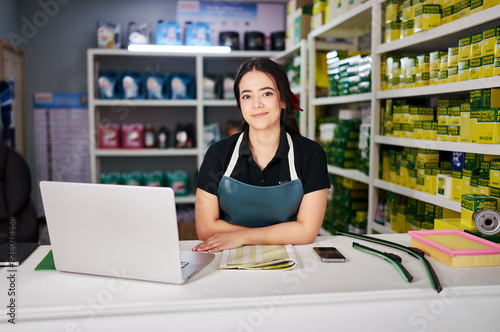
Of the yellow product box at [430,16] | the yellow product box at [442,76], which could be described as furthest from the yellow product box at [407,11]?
the yellow product box at [442,76]

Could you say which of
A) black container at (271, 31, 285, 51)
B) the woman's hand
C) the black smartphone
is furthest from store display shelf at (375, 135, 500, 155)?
black container at (271, 31, 285, 51)

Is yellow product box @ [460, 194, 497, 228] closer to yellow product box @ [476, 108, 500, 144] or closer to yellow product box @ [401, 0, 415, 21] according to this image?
yellow product box @ [476, 108, 500, 144]

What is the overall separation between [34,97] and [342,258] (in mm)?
4223

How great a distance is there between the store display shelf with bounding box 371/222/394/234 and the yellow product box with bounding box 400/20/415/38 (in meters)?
1.06

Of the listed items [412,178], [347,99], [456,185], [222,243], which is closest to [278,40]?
[347,99]

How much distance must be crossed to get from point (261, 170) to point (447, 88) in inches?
35.1

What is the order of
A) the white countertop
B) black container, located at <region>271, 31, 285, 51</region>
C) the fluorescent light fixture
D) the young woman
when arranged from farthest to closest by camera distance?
black container, located at <region>271, 31, 285, 51</region>
the fluorescent light fixture
the young woman
the white countertop

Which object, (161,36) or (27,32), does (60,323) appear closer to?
(161,36)

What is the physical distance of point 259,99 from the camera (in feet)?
6.20

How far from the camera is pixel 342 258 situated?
135 centimetres

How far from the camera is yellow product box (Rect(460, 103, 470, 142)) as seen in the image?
1895mm

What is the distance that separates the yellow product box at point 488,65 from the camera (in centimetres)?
172

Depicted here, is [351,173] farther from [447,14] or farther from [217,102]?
[217,102]

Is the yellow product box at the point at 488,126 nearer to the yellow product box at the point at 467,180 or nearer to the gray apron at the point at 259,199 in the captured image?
the yellow product box at the point at 467,180
